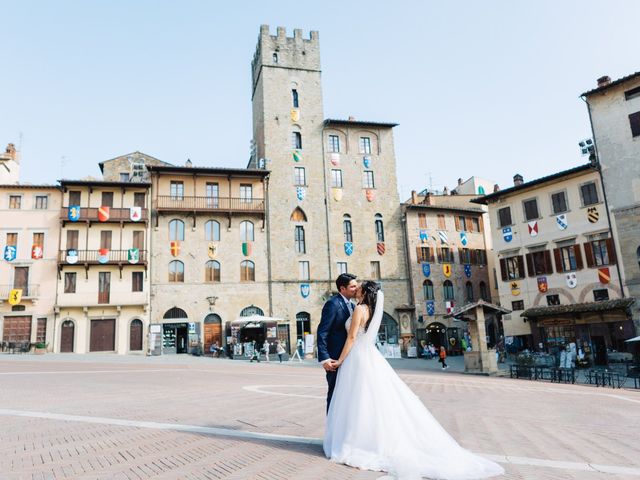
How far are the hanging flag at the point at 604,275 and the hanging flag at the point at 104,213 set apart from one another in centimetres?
3398

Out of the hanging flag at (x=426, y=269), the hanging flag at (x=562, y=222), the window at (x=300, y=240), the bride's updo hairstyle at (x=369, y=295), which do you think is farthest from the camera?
the hanging flag at (x=426, y=269)

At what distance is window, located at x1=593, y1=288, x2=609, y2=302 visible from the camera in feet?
99.0

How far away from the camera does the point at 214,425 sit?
7371 mm

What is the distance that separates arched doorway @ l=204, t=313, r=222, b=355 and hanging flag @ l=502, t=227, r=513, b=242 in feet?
73.1

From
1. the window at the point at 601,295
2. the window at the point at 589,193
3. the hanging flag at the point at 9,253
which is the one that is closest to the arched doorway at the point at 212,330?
the hanging flag at the point at 9,253

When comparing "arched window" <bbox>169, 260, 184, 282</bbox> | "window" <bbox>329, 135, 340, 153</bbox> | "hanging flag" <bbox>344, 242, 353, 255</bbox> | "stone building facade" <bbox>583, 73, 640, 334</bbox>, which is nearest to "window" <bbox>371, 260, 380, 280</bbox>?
"hanging flag" <bbox>344, 242, 353, 255</bbox>

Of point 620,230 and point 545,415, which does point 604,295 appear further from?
point 545,415

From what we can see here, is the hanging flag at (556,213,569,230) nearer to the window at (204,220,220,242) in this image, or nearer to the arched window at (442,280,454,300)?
the arched window at (442,280,454,300)

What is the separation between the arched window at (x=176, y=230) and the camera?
36.9 metres

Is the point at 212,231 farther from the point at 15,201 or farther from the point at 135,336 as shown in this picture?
the point at 15,201

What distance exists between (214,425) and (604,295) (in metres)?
30.1

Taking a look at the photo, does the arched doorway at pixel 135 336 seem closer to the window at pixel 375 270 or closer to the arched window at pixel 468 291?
the window at pixel 375 270

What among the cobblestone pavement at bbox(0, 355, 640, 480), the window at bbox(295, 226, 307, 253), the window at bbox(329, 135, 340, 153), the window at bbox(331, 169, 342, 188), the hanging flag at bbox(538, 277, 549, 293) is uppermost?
the window at bbox(329, 135, 340, 153)

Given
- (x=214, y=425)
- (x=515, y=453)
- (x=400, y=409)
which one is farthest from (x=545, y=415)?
(x=214, y=425)
